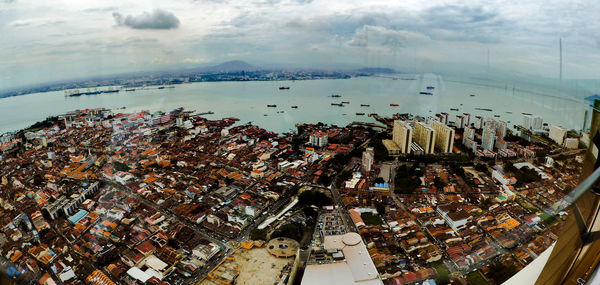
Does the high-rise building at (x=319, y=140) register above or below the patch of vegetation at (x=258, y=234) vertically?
Answer: above

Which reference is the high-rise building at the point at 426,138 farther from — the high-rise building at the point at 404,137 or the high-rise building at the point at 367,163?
the high-rise building at the point at 367,163

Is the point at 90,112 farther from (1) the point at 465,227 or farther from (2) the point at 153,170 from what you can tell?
(1) the point at 465,227

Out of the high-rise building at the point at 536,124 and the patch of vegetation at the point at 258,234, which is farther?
the high-rise building at the point at 536,124

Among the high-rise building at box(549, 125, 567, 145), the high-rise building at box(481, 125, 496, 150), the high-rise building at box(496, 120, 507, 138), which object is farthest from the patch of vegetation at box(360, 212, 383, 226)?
the high-rise building at box(496, 120, 507, 138)

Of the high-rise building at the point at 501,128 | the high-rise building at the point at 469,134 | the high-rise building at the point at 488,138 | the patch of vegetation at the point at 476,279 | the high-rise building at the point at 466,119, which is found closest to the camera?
the patch of vegetation at the point at 476,279

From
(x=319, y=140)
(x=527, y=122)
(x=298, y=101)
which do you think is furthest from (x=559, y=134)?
(x=298, y=101)

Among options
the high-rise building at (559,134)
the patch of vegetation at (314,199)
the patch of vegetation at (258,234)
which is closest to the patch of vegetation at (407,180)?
the patch of vegetation at (314,199)
